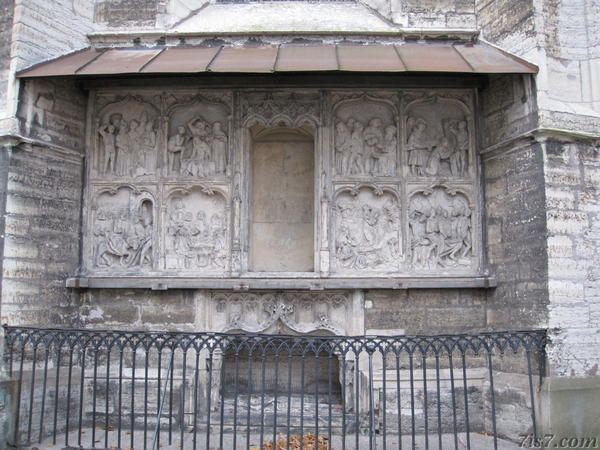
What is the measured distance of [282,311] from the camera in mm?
7098

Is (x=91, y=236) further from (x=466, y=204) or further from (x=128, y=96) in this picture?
(x=466, y=204)

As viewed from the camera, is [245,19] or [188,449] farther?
[245,19]

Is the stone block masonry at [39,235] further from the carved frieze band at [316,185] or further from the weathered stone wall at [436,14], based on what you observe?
the weathered stone wall at [436,14]

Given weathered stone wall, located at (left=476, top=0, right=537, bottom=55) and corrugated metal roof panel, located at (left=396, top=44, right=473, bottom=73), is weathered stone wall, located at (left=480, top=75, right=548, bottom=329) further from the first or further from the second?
corrugated metal roof panel, located at (left=396, top=44, right=473, bottom=73)

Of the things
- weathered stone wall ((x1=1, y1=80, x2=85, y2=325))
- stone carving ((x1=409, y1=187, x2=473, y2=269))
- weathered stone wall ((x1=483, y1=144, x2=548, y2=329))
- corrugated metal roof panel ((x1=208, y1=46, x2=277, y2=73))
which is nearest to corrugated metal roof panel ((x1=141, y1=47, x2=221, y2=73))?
corrugated metal roof panel ((x1=208, y1=46, x2=277, y2=73))

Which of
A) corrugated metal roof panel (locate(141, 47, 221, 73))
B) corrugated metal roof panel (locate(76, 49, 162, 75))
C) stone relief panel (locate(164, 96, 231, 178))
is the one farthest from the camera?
stone relief panel (locate(164, 96, 231, 178))

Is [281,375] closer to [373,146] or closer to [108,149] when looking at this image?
[373,146]

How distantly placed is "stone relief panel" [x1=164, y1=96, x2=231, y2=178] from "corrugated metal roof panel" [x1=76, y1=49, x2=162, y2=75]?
0.78m

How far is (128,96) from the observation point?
25.0ft

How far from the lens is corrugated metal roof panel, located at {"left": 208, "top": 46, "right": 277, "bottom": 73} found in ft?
20.6

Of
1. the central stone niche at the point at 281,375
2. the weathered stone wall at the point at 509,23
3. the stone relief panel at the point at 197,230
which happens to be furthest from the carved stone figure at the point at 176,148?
the weathered stone wall at the point at 509,23

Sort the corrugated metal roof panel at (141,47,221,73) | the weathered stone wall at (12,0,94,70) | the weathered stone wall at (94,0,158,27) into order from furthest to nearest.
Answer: the weathered stone wall at (94,0,158,27), the weathered stone wall at (12,0,94,70), the corrugated metal roof panel at (141,47,221,73)

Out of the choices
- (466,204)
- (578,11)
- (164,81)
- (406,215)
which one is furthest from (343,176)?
(578,11)

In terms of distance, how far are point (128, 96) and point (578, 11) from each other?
5.65 meters
